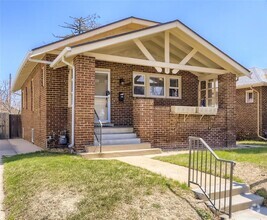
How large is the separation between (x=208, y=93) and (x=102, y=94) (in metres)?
5.07

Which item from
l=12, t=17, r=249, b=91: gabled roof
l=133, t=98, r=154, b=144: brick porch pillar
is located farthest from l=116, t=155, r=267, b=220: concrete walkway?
l=12, t=17, r=249, b=91: gabled roof

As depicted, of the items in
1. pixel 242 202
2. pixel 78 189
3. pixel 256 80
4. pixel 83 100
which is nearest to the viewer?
pixel 78 189

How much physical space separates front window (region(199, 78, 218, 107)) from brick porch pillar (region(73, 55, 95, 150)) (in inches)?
232

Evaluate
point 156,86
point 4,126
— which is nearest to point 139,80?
point 156,86

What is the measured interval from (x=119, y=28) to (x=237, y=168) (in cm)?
748

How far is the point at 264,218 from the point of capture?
467cm

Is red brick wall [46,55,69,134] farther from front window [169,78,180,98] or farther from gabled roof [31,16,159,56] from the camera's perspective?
front window [169,78,180,98]

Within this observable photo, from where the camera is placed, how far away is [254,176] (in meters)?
6.38

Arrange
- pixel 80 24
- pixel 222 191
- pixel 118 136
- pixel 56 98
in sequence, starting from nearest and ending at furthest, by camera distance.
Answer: pixel 222 191, pixel 118 136, pixel 56 98, pixel 80 24

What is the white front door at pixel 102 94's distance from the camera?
11289 mm

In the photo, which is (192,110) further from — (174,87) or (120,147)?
(120,147)

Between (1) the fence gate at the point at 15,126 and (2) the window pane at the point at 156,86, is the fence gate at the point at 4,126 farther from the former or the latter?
(2) the window pane at the point at 156,86

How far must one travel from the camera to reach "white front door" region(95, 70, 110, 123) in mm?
11289

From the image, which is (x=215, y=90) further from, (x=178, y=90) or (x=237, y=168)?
(x=237, y=168)
